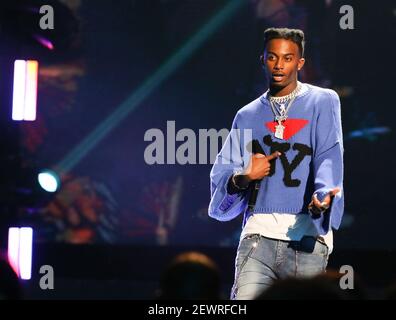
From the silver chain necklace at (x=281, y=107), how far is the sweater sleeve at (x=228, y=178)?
0.61 ft

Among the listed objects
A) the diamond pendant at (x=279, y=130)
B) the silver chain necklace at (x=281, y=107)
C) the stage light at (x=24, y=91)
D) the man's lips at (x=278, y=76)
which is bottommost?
the diamond pendant at (x=279, y=130)

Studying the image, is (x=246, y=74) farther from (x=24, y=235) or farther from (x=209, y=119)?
(x=24, y=235)

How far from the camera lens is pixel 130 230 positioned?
223 inches

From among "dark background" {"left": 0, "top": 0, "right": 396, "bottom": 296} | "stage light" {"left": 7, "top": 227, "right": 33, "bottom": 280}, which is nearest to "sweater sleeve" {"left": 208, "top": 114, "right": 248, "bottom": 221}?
"dark background" {"left": 0, "top": 0, "right": 396, "bottom": 296}

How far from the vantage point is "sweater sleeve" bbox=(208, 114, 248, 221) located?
4027mm

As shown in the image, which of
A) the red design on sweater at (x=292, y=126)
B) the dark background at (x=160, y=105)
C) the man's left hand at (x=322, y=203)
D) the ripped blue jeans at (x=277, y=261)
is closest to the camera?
the man's left hand at (x=322, y=203)

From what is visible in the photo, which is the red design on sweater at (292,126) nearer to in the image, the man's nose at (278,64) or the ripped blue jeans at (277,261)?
the man's nose at (278,64)

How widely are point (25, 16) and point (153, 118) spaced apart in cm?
99

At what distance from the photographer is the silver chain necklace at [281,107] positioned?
3.96 meters

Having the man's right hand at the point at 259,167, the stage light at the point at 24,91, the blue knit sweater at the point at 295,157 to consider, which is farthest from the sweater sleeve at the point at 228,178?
the stage light at the point at 24,91

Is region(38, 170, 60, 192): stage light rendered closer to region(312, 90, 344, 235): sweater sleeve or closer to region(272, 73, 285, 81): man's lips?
region(272, 73, 285, 81): man's lips

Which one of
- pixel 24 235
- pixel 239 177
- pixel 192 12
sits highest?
pixel 192 12

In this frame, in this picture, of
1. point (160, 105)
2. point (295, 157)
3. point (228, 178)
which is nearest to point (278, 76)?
point (295, 157)
